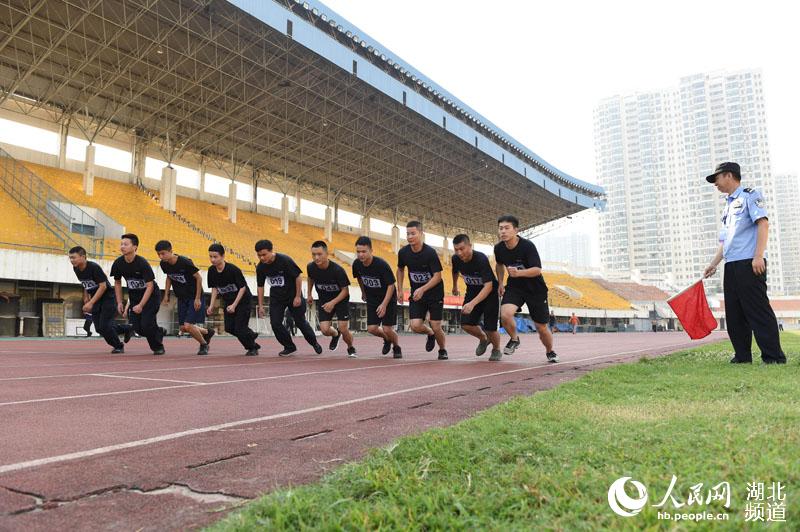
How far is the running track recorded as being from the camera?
6.21ft

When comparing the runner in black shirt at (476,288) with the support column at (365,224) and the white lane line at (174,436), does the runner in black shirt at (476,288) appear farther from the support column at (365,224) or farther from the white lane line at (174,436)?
the support column at (365,224)

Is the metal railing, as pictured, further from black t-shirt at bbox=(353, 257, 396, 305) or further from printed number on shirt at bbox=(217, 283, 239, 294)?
black t-shirt at bbox=(353, 257, 396, 305)

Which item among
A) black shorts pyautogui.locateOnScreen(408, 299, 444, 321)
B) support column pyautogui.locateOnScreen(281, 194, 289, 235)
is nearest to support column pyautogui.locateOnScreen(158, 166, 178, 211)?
support column pyautogui.locateOnScreen(281, 194, 289, 235)

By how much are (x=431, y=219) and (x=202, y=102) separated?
29475mm

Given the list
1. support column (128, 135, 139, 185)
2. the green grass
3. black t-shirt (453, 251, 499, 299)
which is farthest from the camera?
support column (128, 135, 139, 185)

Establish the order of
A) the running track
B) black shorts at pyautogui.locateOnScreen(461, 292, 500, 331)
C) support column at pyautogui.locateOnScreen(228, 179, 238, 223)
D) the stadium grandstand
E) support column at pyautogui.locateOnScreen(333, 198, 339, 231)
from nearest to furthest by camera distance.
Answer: the running track → black shorts at pyautogui.locateOnScreen(461, 292, 500, 331) → the stadium grandstand → support column at pyautogui.locateOnScreen(228, 179, 238, 223) → support column at pyautogui.locateOnScreen(333, 198, 339, 231)

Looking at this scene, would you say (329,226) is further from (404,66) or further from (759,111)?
(759,111)

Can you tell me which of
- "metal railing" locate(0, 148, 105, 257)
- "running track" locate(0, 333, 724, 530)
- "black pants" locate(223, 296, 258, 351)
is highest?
"metal railing" locate(0, 148, 105, 257)

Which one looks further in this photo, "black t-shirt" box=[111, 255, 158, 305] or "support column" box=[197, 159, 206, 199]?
"support column" box=[197, 159, 206, 199]

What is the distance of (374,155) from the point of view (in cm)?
3656

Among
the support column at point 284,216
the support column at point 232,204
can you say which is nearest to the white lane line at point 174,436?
the support column at point 232,204

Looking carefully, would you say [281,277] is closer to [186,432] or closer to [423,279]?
[423,279]

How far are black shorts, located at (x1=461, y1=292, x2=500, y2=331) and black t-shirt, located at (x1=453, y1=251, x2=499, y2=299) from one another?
0.19m

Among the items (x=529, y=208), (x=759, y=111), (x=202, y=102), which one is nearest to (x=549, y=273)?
(x=529, y=208)
